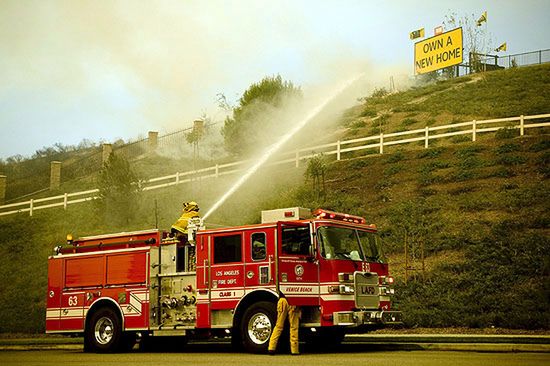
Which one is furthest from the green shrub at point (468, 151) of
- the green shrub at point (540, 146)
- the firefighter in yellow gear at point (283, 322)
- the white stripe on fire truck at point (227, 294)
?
the firefighter in yellow gear at point (283, 322)

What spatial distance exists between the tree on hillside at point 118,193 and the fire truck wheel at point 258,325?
75.8ft

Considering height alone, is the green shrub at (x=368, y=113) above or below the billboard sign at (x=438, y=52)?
below

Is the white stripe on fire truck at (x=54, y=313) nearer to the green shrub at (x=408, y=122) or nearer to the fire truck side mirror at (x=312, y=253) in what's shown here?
the fire truck side mirror at (x=312, y=253)

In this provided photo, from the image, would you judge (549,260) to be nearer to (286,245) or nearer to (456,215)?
(456,215)

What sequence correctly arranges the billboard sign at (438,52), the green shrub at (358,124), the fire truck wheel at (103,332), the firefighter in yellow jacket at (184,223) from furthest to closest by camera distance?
the billboard sign at (438,52) → the green shrub at (358,124) → the fire truck wheel at (103,332) → the firefighter in yellow jacket at (184,223)

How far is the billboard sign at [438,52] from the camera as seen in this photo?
63.9 metres

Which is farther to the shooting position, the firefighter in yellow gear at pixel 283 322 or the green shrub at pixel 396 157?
the green shrub at pixel 396 157

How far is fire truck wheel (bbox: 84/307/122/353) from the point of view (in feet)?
57.8

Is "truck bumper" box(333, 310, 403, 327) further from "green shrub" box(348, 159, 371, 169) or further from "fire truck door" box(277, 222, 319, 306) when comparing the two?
"green shrub" box(348, 159, 371, 169)

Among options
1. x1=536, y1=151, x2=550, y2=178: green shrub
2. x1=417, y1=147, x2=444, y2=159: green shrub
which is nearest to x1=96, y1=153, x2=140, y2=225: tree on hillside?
x1=417, y1=147, x2=444, y2=159: green shrub

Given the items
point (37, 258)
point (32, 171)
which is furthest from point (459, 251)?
point (32, 171)

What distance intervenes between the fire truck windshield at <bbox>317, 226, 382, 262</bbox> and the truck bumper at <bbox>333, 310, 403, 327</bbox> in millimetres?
1236

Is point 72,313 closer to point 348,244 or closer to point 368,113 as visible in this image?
point 348,244

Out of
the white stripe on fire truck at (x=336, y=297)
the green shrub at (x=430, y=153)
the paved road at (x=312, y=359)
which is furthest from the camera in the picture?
the green shrub at (x=430, y=153)
